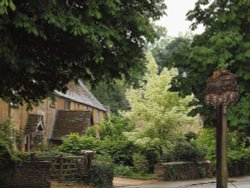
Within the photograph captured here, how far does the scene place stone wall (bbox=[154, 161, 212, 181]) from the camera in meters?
27.1

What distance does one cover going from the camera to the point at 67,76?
559 inches

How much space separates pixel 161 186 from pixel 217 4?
37.1ft

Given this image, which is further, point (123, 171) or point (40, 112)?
point (40, 112)

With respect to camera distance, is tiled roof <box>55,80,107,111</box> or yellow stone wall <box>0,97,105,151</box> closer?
yellow stone wall <box>0,97,105,151</box>

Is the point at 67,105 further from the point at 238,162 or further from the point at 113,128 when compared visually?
the point at 238,162

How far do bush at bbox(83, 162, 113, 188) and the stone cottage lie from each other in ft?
27.7

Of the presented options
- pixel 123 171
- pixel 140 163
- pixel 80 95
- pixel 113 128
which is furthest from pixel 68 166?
pixel 80 95

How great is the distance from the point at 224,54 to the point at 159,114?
15987 mm

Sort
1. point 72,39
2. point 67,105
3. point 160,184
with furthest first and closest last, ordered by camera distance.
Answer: point 67,105 → point 160,184 → point 72,39

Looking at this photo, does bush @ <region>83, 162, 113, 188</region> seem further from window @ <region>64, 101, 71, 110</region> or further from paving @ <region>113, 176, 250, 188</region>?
window @ <region>64, 101, 71, 110</region>

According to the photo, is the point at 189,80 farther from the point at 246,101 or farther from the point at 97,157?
the point at 97,157

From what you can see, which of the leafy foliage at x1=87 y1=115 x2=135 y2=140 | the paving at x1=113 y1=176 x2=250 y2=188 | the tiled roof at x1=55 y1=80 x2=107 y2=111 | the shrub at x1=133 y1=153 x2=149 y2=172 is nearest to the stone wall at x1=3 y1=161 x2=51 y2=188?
the paving at x1=113 y1=176 x2=250 y2=188

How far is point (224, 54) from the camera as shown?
1310 cm

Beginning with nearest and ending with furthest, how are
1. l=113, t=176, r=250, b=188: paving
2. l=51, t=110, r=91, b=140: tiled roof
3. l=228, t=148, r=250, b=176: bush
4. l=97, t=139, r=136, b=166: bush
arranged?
l=113, t=176, r=250, b=188: paving → l=97, t=139, r=136, b=166: bush → l=228, t=148, r=250, b=176: bush → l=51, t=110, r=91, b=140: tiled roof
